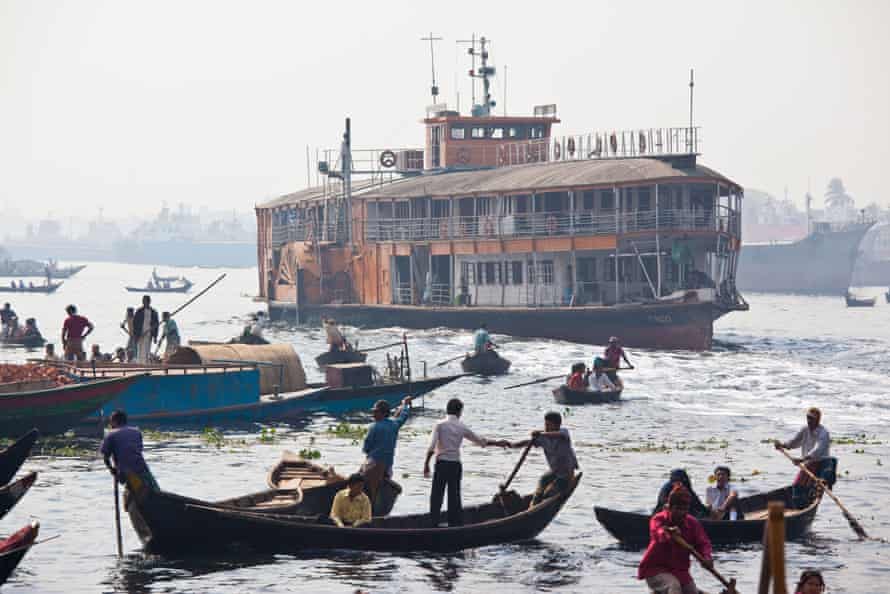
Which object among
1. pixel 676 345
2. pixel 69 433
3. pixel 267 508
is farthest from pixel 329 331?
pixel 267 508

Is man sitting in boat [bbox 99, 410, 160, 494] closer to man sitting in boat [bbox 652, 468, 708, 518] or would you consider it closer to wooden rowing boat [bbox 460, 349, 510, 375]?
man sitting in boat [bbox 652, 468, 708, 518]

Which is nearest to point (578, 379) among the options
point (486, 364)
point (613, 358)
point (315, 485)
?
point (613, 358)

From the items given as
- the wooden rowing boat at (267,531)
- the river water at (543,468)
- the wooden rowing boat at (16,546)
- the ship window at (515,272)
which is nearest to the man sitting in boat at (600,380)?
the river water at (543,468)

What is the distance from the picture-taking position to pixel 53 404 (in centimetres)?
2494

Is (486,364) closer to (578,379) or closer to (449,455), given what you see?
(578,379)

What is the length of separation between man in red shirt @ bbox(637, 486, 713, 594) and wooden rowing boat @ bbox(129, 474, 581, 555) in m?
5.65

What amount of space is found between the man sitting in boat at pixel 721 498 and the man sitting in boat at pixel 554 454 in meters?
1.87

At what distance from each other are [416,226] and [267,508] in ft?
152

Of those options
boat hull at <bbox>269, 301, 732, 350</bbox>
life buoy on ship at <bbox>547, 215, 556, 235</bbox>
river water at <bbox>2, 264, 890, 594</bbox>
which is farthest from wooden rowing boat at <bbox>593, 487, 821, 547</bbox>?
life buoy on ship at <bbox>547, 215, 556, 235</bbox>

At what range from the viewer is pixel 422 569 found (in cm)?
1759

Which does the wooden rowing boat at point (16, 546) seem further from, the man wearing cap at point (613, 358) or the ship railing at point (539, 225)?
the ship railing at point (539, 225)

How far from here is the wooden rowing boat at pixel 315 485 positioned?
61.5 feet

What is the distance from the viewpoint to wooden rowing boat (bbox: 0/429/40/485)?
63.6 feet

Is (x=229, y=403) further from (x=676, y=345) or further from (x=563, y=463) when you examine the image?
(x=676, y=345)
